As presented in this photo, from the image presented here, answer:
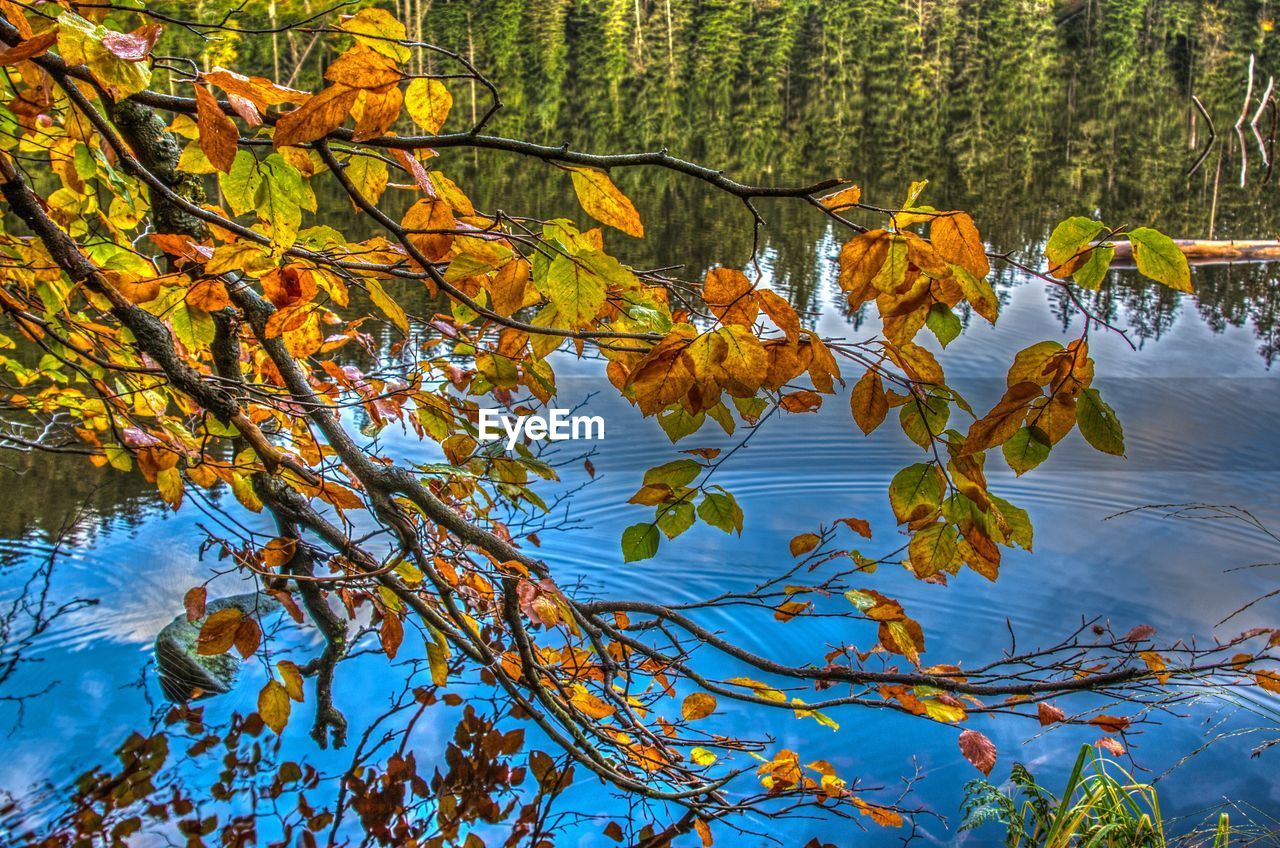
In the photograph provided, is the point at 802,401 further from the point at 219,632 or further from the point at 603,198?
the point at 219,632

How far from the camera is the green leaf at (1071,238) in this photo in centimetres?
65

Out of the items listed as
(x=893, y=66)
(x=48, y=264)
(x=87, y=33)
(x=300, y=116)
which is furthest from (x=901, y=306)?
(x=893, y=66)

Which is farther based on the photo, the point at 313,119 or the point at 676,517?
the point at 676,517

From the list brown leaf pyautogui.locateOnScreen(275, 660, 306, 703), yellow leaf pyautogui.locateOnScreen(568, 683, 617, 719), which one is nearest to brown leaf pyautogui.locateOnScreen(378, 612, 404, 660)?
brown leaf pyautogui.locateOnScreen(275, 660, 306, 703)

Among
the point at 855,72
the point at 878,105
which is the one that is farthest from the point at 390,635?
the point at 855,72

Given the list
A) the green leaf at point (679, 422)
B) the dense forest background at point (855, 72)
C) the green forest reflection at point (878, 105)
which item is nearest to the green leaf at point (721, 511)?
the green leaf at point (679, 422)

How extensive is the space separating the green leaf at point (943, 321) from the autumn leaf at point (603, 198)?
0.21 meters

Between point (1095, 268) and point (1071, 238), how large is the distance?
0.09ft

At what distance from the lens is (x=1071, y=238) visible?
64 cm

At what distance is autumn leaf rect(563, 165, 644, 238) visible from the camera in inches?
26.6

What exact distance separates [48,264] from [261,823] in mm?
1529

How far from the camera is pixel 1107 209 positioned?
9.49 metres

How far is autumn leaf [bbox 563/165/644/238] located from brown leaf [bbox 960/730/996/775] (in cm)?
99

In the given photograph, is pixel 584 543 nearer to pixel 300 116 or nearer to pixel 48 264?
pixel 48 264
